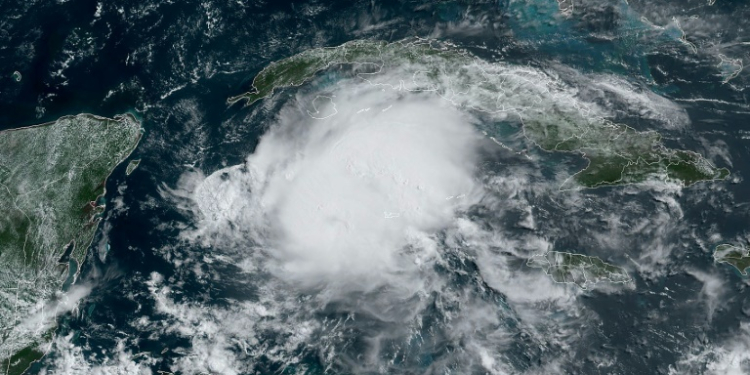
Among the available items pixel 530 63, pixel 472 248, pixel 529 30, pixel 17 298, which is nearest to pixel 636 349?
pixel 472 248

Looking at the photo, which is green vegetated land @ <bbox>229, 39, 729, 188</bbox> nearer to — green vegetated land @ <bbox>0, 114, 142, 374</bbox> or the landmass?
the landmass

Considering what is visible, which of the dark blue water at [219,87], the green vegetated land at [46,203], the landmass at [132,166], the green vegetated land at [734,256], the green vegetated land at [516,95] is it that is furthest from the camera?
the landmass at [132,166]

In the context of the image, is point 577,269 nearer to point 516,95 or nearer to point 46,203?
point 516,95

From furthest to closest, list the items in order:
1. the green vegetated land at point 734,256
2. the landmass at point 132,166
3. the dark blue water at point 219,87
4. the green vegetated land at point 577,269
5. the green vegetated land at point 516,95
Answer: the landmass at point 132,166 → the green vegetated land at point 516,95 → the dark blue water at point 219,87 → the green vegetated land at point 734,256 → the green vegetated land at point 577,269

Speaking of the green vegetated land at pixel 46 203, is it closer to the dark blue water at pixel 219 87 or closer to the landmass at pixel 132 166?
the landmass at pixel 132 166

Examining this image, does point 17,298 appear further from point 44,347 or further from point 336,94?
point 336,94

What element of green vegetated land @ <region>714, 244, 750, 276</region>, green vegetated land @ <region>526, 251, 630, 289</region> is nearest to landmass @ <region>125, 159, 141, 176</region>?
green vegetated land @ <region>526, 251, 630, 289</region>

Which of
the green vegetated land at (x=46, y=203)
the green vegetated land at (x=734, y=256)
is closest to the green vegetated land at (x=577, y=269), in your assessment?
the green vegetated land at (x=734, y=256)
